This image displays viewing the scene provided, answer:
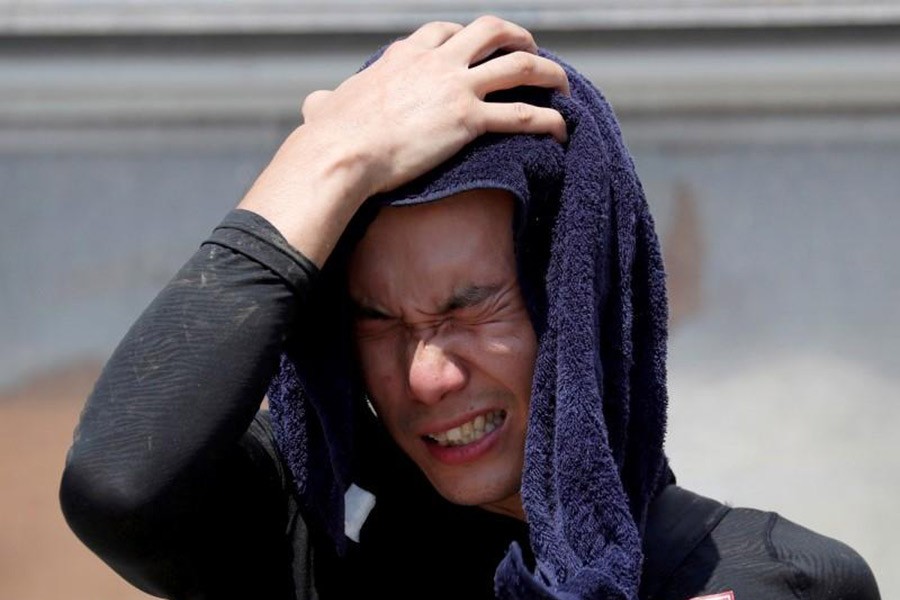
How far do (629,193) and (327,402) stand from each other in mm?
398

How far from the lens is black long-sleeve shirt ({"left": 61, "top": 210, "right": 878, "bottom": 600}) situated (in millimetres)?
1463

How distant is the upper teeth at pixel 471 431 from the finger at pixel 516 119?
31 cm

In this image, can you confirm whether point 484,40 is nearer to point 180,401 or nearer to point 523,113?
point 523,113

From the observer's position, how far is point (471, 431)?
165 cm

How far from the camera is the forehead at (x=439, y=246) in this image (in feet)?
5.30

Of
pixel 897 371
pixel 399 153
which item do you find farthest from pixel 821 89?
pixel 399 153

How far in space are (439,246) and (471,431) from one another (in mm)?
206

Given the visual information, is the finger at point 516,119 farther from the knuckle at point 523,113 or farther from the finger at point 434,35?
the finger at point 434,35

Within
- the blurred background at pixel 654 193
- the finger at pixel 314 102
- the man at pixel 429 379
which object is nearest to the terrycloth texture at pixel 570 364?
the man at pixel 429 379

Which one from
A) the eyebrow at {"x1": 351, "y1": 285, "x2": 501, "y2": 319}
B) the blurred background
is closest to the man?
the eyebrow at {"x1": 351, "y1": 285, "x2": 501, "y2": 319}

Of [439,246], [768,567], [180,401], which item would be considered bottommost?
[768,567]

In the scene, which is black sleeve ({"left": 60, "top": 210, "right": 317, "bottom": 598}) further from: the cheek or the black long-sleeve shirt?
the cheek

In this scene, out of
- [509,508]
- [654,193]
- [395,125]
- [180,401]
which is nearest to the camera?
[180,401]

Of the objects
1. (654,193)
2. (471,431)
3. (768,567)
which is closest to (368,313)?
(471,431)
